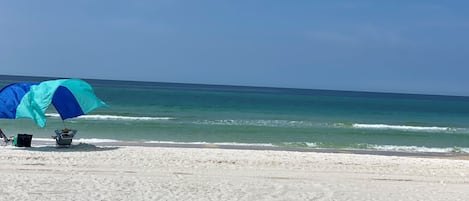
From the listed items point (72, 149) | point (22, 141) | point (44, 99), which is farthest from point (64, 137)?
point (44, 99)

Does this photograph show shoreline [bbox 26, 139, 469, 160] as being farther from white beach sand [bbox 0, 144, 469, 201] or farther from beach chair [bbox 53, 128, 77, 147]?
beach chair [bbox 53, 128, 77, 147]

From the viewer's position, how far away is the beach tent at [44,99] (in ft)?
46.4

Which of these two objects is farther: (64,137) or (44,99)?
(64,137)

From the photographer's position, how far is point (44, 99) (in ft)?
46.8

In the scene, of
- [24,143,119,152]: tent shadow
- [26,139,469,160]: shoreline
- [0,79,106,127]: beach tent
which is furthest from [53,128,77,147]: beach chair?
[26,139,469,160]: shoreline

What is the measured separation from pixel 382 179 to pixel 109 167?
564cm

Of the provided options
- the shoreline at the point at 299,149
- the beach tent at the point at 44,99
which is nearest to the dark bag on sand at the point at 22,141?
the beach tent at the point at 44,99

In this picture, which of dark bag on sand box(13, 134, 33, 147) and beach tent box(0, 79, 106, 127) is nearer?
beach tent box(0, 79, 106, 127)

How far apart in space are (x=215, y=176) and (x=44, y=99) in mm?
5200

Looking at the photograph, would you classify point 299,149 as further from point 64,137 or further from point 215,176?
point 215,176

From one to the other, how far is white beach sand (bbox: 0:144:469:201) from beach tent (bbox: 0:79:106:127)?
93cm

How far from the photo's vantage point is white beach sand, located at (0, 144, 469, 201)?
9.57m

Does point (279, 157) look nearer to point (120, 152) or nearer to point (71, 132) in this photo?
point (120, 152)

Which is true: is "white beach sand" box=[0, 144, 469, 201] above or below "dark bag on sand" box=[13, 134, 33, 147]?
above
